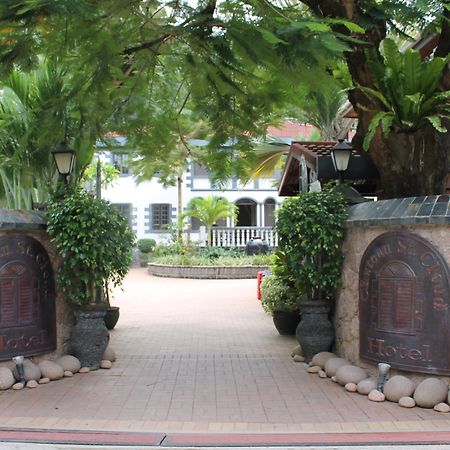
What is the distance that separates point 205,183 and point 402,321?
2990cm

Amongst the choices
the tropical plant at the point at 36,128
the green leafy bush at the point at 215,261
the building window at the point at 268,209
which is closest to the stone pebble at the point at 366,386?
the tropical plant at the point at 36,128

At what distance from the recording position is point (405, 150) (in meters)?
8.54

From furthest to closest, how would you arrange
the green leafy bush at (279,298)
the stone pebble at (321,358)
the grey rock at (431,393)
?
the green leafy bush at (279,298) → the stone pebble at (321,358) → the grey rock at (431,393)

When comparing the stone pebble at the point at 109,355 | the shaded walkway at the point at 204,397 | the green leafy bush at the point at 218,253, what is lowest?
the shaded walkway at the point at 204,397

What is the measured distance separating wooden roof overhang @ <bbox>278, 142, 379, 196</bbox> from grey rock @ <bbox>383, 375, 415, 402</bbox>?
12.1ft

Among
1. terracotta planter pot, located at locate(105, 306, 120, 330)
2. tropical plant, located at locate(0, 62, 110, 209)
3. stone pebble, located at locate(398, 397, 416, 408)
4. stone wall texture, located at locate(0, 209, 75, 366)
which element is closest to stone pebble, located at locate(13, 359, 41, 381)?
stone wall texture, located at locate(0, 209, 75, 366)

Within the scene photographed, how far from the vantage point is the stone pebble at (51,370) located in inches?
295

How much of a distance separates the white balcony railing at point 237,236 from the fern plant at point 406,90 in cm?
2183

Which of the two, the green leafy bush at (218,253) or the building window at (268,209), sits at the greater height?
the building window at (268,209)

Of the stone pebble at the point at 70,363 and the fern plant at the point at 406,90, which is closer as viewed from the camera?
the fern plant at the point at 406,90

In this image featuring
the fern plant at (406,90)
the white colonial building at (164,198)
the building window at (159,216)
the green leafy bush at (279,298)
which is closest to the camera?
the fern plant at (406,90)

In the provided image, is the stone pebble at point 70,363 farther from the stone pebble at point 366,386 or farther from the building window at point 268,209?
the building window at point 268,209

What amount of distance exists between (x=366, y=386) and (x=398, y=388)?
17.8 inches

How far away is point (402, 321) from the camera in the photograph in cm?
666
